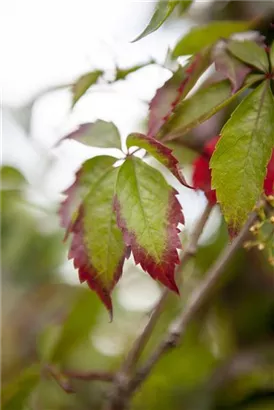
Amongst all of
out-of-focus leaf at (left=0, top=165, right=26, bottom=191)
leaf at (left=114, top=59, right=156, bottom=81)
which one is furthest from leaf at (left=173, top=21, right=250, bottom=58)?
out-of-focus leaf at (left=0, top=165, right=26, bottom=191)

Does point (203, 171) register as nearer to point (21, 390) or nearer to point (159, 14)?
point (159, 14)

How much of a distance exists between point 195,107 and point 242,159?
78 mm

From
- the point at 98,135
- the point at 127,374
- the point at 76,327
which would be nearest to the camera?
the point at 98,135

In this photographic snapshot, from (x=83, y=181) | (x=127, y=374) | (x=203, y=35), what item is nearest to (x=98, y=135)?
(x=83, y=181)

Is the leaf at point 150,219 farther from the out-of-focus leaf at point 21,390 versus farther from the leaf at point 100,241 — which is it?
the out-of-focus leaf at point 21,390

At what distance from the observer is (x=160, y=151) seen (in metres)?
0.47

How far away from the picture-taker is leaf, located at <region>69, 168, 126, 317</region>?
1.64 feet

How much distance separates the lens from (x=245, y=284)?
104 cm

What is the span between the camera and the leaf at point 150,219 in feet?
1.52

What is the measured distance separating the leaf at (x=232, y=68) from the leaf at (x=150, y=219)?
0.30ft

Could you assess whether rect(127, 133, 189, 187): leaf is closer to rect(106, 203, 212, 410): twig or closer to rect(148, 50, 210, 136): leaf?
rect(148, 50, 210, 136): leaf

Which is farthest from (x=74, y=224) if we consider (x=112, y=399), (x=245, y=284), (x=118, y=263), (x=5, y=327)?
(x=5, y=327)

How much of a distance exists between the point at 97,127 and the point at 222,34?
0.17 metres

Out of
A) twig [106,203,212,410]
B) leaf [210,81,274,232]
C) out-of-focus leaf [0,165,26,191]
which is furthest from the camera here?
out-of-focus leaf [0,165,26,191]
